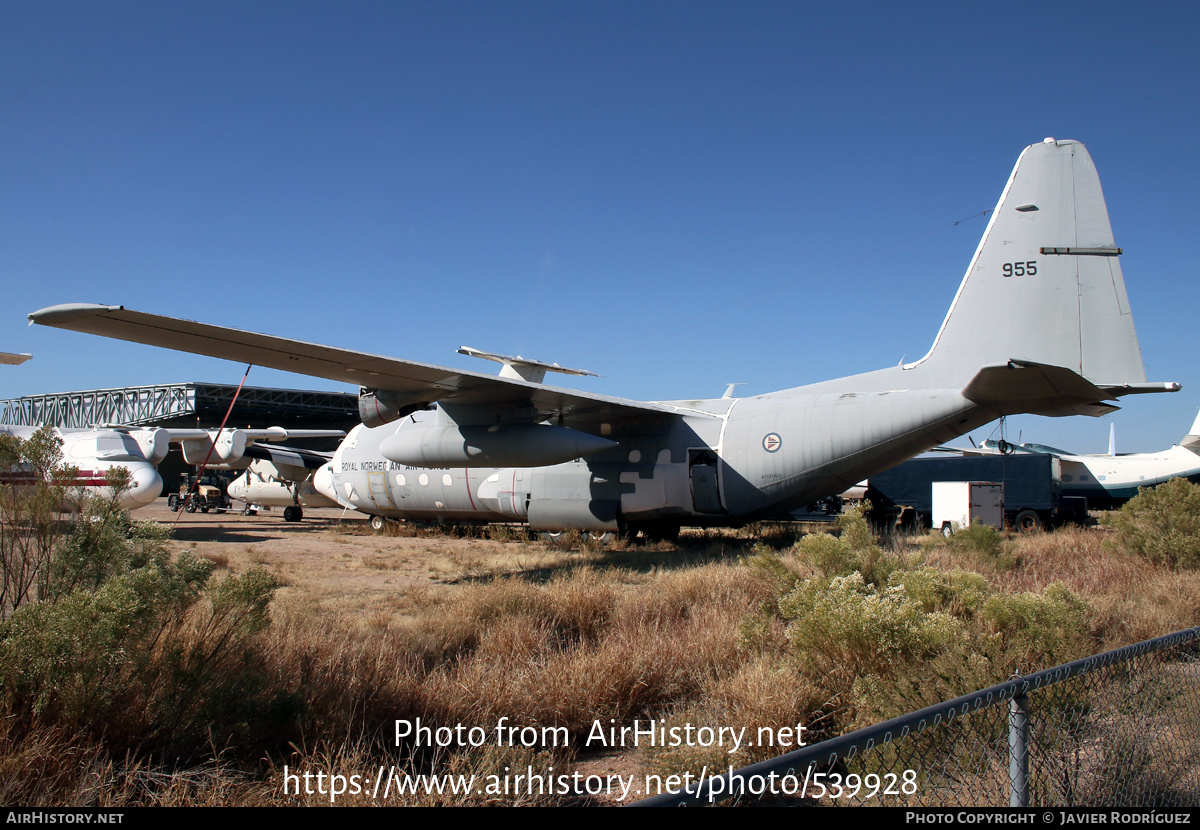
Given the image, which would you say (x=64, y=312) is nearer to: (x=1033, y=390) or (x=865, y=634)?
(x=865, y=634)

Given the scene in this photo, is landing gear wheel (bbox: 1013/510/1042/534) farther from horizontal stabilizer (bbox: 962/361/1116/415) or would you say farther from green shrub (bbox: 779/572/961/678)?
green shrub (bbox: 779/572/961/678)

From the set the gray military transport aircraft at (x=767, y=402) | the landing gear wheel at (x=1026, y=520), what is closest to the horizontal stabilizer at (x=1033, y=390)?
the gray military transport aircraft at (x=767, y=402)

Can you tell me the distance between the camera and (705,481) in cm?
1423

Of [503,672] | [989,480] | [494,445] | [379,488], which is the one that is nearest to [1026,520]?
[989,480]

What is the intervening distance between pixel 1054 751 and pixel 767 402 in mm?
10959

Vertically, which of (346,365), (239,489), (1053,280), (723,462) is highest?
(1053,280)

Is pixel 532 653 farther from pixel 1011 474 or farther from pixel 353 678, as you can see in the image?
pixel 1011 474

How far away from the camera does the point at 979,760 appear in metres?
3.71

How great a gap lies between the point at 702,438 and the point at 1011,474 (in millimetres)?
14178

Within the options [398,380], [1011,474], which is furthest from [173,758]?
[1011,474]

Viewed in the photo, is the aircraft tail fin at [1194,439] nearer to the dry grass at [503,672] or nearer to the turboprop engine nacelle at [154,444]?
the dry grass at [503,672]

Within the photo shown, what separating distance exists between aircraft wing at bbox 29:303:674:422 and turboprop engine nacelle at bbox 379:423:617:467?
25.3 inches

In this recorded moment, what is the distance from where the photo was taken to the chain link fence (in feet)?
10.0

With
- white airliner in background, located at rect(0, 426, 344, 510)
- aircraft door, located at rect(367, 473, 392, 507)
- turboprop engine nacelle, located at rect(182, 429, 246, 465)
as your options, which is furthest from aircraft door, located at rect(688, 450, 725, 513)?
turboprop engine nacelle, located at rect(182, 429, 246, 465)
